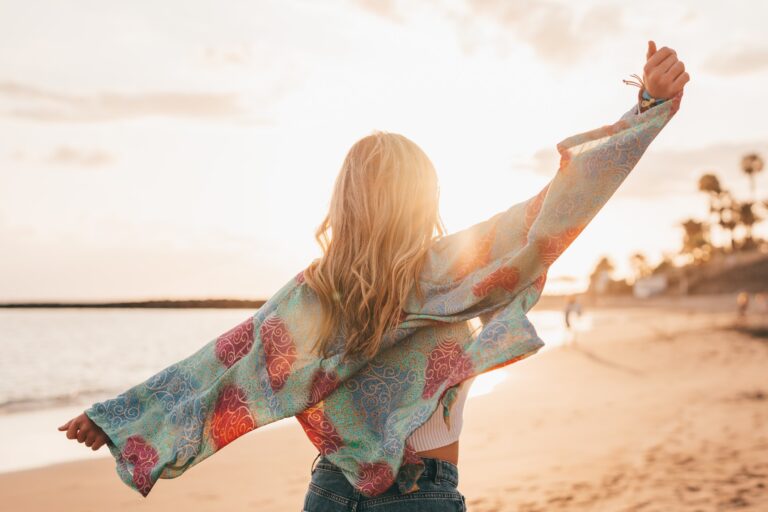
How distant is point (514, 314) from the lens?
5.99ft

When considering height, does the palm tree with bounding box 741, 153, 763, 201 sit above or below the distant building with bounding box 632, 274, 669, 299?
above

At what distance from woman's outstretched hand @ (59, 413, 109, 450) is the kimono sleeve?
3.43 ft

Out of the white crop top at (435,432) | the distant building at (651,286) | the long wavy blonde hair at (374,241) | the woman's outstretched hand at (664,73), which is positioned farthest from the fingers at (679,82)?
the distant building at (651,286)

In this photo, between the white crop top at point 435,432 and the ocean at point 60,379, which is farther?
the ocean at point 60,379

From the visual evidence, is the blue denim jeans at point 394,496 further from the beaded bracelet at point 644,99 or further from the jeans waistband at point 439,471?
the beaded bracelet at point 644,99

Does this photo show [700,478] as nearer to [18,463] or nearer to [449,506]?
[449,506]

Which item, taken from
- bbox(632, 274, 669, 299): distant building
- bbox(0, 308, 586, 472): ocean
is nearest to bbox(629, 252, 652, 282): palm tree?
bbox(632, 274, 669, 299): distant building

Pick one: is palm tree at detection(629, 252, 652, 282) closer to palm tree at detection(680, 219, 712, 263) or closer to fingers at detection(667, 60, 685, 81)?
palm tree at detection(680, 219, 712, 263)

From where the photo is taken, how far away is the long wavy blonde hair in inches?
72.3

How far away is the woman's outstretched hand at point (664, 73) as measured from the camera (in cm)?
184

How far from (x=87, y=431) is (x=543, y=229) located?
55.3 inches

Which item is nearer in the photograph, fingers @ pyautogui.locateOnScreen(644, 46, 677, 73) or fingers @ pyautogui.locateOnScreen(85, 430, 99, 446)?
fingers @ pyautogui.locateOnScreen(644, 46, 677, 73)

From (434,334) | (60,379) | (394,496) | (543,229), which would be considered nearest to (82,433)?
(394,496)

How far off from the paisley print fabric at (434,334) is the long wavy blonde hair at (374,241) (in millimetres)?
44
